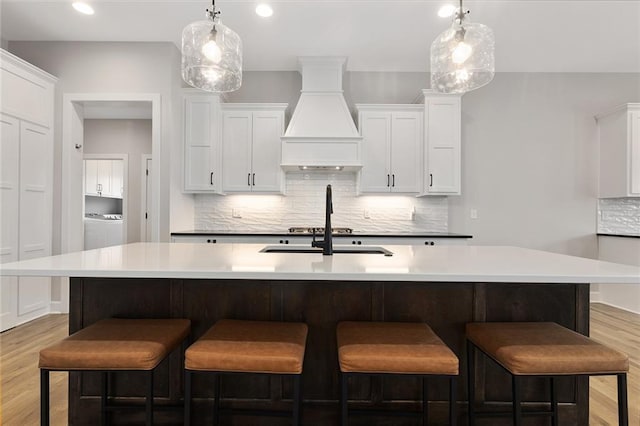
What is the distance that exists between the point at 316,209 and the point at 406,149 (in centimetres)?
129

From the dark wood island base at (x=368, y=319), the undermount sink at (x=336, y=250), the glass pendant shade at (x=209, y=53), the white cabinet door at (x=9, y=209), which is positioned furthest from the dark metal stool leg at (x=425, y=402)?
the white cabinet door at (x=9, y=209)

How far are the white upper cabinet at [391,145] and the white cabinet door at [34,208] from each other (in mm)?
3362

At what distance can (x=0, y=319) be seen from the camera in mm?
3305

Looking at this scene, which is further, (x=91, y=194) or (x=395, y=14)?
(x=91, y=194)

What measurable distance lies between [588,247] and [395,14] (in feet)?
12.2

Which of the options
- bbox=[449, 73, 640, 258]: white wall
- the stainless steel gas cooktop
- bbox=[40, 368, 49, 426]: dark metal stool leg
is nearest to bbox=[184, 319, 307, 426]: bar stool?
bbox=[40, 368, 49, 426]: dark metal stool leg

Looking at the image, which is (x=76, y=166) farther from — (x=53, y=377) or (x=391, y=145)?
(x=391, y=145)

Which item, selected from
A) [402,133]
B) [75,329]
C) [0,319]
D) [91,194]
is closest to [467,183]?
[402,133]

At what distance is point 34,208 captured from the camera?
363cm

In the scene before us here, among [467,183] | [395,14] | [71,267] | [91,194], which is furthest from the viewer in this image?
[91,194]

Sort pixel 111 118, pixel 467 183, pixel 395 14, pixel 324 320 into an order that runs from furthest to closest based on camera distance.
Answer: pixel 111 118 < pixel 467 183 < pixel 395 14 < pixel 324 320

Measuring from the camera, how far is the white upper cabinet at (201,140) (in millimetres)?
4047

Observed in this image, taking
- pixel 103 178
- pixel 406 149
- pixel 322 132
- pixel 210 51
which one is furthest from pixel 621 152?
pixel 103 178

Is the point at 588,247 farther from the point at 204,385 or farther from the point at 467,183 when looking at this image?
the point at 204,385
